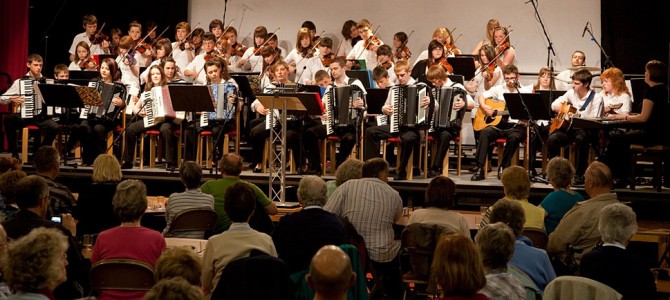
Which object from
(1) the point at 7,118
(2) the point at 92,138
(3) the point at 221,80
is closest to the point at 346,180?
(3) the point at 221,80

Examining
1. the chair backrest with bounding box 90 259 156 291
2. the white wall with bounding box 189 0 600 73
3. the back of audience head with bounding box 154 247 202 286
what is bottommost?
the chair backrest with bounding box 90 259 156 291

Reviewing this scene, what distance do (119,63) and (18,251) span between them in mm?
9718

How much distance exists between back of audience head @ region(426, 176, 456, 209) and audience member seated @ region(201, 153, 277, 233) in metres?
1.31

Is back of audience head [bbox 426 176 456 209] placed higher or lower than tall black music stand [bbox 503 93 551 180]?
lower

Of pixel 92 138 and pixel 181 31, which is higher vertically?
pixel 181 31

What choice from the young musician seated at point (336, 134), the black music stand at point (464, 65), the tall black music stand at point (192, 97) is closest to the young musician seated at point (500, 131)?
the black music stand at point (464, 65)

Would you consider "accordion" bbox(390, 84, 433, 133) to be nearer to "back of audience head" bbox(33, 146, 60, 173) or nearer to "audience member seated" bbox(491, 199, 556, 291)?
"back of audience head" bbox(33, 146, 60, 173)

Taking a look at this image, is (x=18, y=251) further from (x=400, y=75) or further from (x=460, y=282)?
(x=400, y=75)

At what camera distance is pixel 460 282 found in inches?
162

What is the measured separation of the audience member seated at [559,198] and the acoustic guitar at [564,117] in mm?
3550

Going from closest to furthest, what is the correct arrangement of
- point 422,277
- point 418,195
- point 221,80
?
point 422,277 < point 418,195 < point 221,80

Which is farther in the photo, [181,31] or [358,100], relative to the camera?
[181,31]

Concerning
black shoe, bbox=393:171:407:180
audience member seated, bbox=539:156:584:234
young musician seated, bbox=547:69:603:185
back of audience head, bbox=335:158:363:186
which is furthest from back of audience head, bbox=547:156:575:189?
black shoe, bbox=393:171:407:180

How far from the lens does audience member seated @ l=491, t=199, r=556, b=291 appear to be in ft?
17.3
